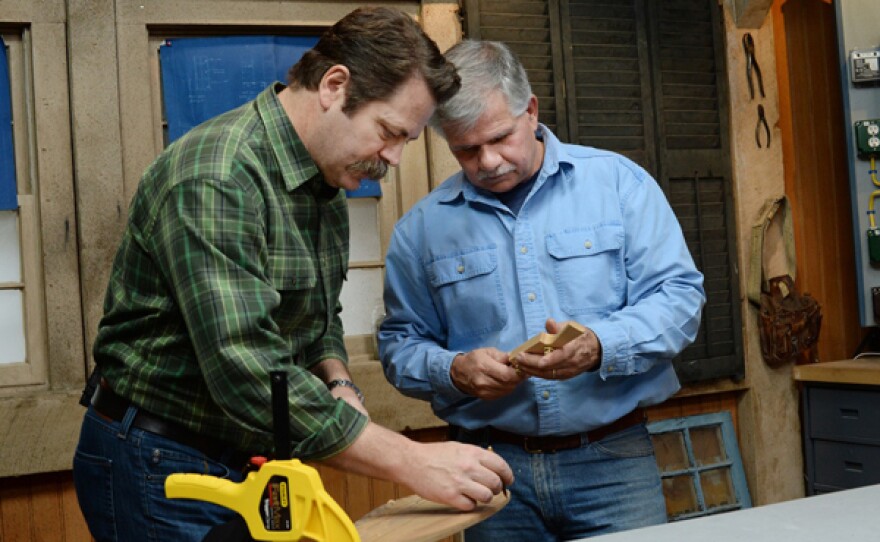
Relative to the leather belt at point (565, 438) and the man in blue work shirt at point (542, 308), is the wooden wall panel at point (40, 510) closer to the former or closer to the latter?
the man in blue work shirt at point (542, 308)

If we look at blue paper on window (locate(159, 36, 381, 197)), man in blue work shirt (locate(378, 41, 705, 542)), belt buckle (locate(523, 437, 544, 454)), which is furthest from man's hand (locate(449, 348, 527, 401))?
blue paper on window (locate(159, 36, 381, 197))

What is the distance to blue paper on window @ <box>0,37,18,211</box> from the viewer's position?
312cm

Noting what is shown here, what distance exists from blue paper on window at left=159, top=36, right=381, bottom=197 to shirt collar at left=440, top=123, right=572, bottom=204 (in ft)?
4.22

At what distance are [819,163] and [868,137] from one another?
0.41m

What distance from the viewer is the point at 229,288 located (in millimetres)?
1468

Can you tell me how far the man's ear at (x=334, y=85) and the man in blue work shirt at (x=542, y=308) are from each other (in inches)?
18.3

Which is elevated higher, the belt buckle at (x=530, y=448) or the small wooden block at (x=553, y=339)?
the small wooden block at (x=553, y=339)

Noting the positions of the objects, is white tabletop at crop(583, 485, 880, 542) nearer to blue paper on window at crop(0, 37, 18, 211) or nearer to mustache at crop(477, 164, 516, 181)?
mustache at crop(477, 164, 516, 181)

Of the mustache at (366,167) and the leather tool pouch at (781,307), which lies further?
the leather tool pouch at (781,307)

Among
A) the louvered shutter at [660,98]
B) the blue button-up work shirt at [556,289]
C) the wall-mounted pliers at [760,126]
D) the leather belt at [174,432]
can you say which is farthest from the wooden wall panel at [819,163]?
the leather belt at [174,432]

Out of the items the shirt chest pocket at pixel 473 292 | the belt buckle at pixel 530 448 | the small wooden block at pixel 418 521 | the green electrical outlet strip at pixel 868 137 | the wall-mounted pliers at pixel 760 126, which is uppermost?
Result: the wall-mounted pliers at pixel 760 126

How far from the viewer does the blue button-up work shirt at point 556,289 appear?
2.04 meters

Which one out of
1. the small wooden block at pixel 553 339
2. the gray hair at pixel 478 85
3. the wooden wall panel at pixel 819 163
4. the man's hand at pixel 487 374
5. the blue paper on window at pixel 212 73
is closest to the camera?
the small wooden block at pixel 553 339

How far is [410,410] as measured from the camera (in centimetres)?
348
